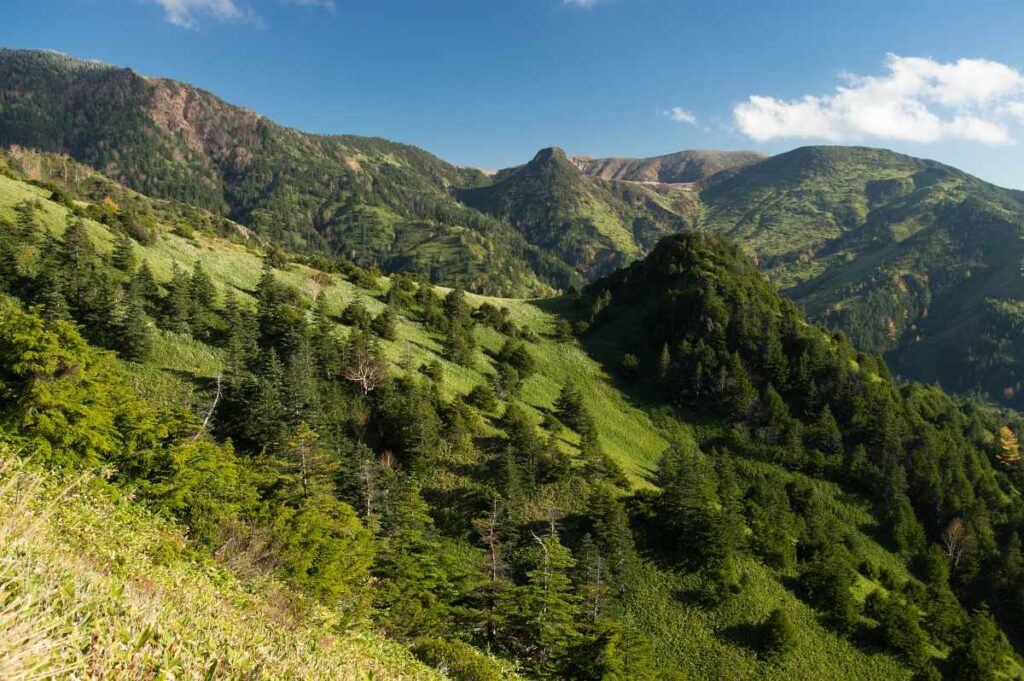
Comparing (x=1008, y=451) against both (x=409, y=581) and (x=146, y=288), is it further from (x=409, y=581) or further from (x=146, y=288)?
(x=146, y=288)

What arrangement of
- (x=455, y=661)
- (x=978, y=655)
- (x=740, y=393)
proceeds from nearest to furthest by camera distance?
(x=455, y=661)
(x=978, y=655)
(x=740, y=393)

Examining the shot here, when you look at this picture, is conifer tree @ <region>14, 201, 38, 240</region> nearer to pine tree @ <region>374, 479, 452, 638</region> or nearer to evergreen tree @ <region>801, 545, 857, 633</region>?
pine tree @ <region>374, 479, 452, 638</region>

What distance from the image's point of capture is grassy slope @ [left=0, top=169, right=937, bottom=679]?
4194 cm

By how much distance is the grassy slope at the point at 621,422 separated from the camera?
4194 cm

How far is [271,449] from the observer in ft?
129

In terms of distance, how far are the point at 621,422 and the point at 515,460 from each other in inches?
1304

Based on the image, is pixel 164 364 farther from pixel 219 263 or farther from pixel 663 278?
pixel 663 278

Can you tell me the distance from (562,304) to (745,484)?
199ft

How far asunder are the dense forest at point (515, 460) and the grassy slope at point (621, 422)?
1.03ft

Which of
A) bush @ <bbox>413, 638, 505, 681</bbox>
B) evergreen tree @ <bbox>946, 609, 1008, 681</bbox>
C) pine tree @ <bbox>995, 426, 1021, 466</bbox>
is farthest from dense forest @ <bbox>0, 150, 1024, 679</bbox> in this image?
pine tree @ <bbox>995, 426, 1021, 466</bbox>

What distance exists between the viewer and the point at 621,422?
258ft

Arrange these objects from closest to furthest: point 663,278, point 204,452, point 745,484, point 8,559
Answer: point 8,559, point 204,452, point 745,484, point 663,278

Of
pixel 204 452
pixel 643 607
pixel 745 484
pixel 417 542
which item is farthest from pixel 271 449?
pixel 745 484

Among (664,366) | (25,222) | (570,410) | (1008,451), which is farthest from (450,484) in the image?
(1008,451)
